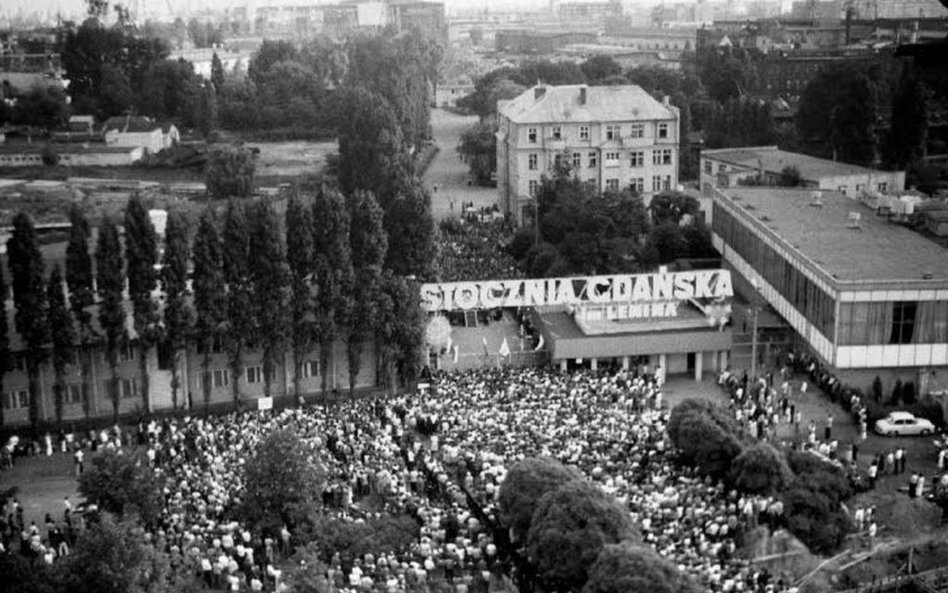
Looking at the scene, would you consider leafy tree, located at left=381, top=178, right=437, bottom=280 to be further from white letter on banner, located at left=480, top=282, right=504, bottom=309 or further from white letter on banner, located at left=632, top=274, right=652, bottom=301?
white letter on banner, located at left=632, top=274, right=652, bottom=301

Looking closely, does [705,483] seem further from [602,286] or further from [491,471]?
[602,286]

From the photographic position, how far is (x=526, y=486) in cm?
2139

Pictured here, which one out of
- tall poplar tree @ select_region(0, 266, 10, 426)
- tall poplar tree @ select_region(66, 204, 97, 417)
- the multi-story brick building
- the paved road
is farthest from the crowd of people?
the paved road

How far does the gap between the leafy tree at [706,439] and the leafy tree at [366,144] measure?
2294 cm

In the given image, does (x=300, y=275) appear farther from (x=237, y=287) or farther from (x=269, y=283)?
(x=237, y=287)

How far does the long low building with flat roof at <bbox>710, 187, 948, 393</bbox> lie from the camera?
3038 centimetres

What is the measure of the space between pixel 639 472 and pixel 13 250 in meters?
16.4

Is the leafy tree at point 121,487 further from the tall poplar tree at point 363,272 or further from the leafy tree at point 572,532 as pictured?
the tall poplar tree at point 363,272

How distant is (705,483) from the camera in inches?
937

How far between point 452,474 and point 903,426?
11.6 m

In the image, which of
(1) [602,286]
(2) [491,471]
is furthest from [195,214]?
(2) [491,471]

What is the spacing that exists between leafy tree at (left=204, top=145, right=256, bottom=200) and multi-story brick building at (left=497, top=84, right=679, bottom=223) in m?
15.6

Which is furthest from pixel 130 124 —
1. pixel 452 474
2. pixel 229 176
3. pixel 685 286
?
pixel 452 474

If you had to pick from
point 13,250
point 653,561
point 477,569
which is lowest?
point 477,569
